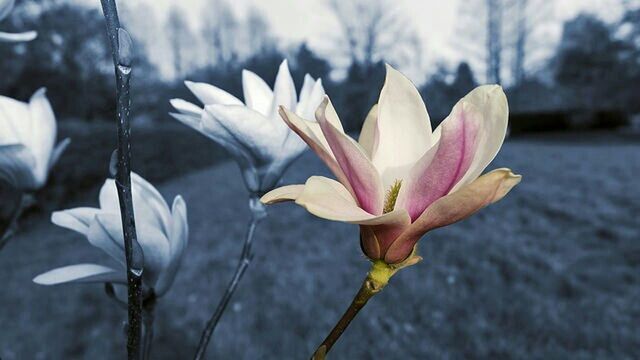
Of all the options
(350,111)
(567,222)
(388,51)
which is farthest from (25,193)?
(388,51)

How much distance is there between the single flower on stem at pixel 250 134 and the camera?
512mm

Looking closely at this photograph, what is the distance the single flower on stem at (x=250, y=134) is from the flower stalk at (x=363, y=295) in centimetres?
17

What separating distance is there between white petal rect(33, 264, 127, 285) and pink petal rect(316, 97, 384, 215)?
24 centimetres

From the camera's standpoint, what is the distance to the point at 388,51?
542 inches

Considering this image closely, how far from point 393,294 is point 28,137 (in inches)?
125

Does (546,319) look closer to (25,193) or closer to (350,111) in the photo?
(25,193)

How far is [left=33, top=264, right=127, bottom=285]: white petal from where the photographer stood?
47cm

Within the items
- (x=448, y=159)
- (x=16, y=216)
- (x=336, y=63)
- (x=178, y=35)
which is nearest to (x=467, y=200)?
(x=448, y=159)

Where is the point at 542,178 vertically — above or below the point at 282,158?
below

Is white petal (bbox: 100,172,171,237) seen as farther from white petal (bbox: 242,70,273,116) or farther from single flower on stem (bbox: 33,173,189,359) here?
white petal (bbox: 242,70,273,116)

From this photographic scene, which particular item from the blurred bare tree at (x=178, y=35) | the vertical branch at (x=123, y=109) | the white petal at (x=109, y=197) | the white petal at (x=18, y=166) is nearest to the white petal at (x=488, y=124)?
the vertical branch at (x=123, y=109)

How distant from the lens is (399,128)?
42cm

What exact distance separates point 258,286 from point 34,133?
3.20 m

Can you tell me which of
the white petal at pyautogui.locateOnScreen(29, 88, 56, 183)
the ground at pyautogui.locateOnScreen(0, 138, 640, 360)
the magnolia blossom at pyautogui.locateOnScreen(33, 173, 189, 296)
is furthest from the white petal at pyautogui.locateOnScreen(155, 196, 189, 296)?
the ground at pyautogui.locateOnScreen(0, 138, 640, 360)
